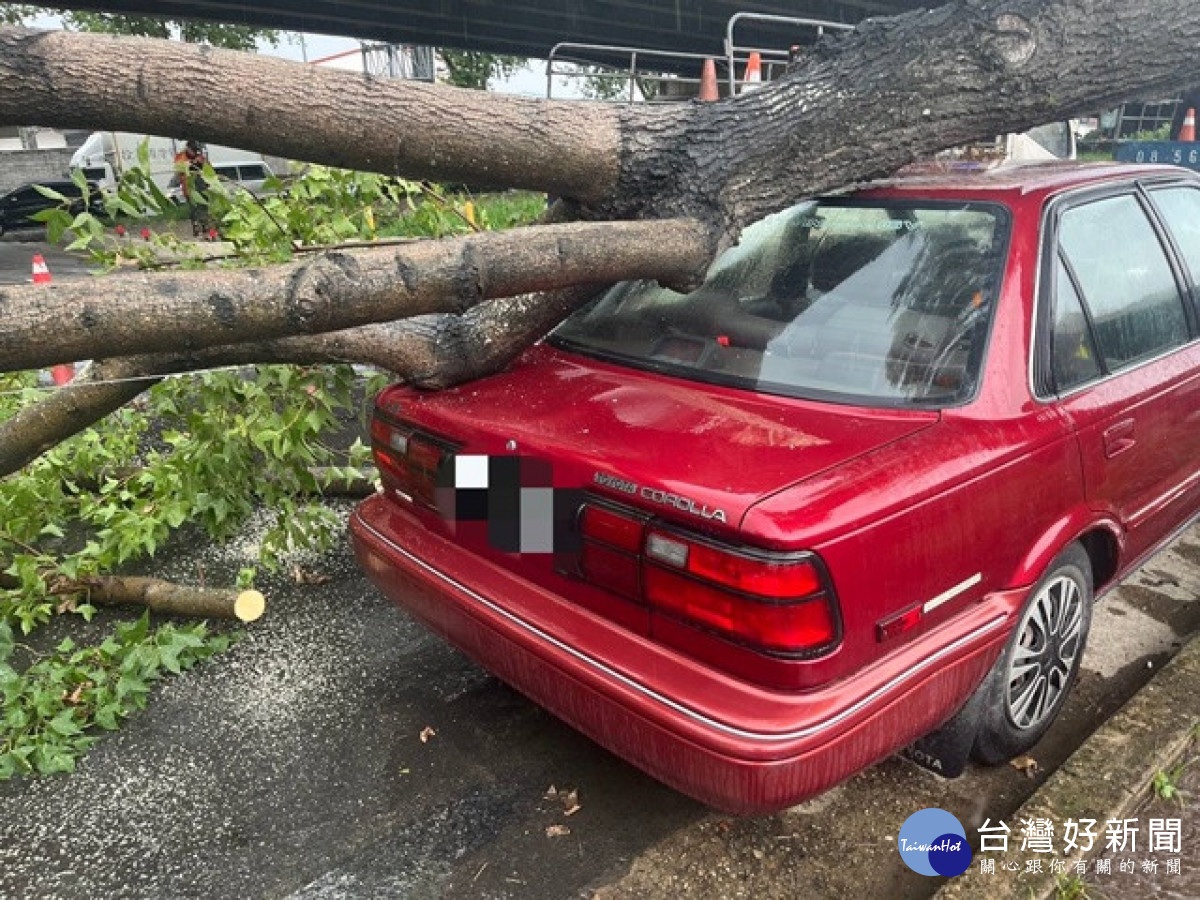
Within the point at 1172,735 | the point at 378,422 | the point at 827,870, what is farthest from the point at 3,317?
the point at 1172,735

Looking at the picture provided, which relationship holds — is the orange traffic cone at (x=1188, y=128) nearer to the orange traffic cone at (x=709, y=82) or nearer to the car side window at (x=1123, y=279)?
the orange traffic cone at (x=709, y=82)

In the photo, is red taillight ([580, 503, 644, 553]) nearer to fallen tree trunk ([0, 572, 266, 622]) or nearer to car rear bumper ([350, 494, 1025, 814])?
car rear bumper ([350, 494, 1025, 814])

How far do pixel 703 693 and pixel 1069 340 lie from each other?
1531 millimetres

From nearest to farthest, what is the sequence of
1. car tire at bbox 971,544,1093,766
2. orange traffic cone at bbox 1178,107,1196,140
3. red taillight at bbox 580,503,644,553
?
1. red taillight at bbox 580,503,644,553
2. car tire at bbox 971,544,1093,766
3. orange traffic cone at bbox 1178,107,1196,140

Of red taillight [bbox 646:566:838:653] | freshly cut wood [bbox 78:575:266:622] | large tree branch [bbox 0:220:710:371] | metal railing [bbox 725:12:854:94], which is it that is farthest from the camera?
metal railing [bbox 725:12:854:94]

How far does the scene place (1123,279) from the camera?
2893 millimetres

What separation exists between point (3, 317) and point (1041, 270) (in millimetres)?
2523

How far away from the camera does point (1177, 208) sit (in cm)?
327

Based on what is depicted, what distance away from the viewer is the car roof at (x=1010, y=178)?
8.84 ft

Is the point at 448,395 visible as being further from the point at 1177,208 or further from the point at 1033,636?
the point at 1177,208

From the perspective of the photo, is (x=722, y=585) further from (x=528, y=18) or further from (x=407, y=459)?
(x=528, y=18)

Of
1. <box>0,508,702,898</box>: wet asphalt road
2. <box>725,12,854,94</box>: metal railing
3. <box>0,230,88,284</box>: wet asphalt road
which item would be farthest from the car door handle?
<box>0,230,88,284</box>: wet asphalt road

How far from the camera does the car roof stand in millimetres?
2693

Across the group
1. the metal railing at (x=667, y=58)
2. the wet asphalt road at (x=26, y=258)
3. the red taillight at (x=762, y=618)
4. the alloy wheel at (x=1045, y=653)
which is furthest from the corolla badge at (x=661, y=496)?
the wet asphalt road at (x=26, y=258)
